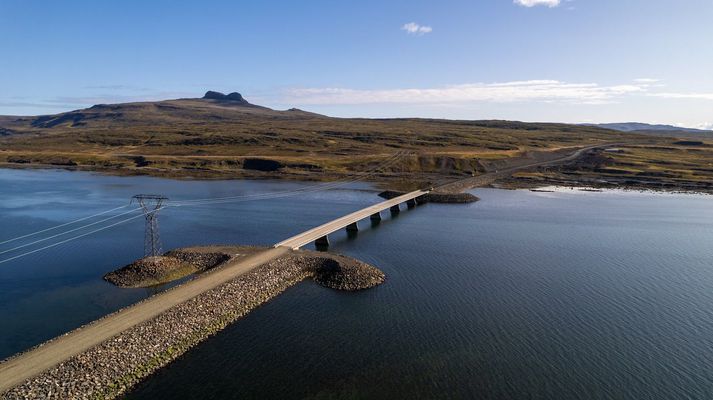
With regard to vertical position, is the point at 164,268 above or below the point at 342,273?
above

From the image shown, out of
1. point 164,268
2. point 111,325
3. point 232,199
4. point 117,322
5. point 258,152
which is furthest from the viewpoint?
point 258,152

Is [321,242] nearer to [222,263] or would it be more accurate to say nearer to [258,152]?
[222,263]

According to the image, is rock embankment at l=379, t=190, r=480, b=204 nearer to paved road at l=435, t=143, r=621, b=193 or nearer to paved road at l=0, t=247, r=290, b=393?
paved road at l=435, t=143, r=621, b=193

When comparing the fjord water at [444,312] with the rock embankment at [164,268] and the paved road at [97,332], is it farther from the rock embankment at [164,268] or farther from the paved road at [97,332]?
the paved road at [97,332]

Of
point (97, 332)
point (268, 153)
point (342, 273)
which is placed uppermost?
point (268, 153)

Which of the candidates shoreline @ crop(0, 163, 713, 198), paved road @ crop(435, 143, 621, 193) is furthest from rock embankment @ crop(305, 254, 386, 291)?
shoreline @ crop(0, 163, 713, 198)

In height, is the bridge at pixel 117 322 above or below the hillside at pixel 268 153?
below

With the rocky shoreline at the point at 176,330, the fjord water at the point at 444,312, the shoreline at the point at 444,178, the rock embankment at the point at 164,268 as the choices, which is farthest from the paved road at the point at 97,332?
the shoreline at the point at 444,178

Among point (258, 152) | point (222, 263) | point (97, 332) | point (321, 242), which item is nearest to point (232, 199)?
point (321, 242)
